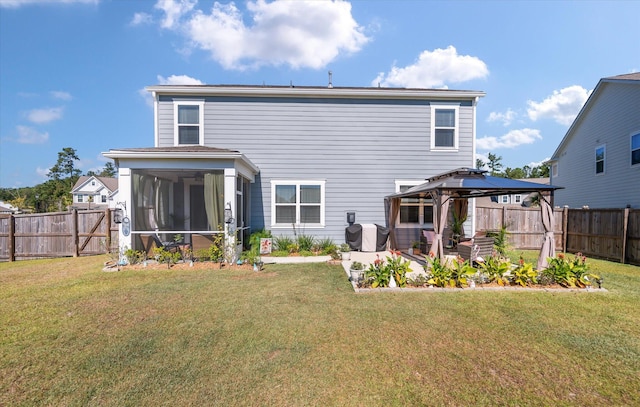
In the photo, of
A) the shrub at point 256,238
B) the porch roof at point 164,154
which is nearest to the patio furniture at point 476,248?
the shrub at point 256,238

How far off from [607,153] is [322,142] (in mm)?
12214

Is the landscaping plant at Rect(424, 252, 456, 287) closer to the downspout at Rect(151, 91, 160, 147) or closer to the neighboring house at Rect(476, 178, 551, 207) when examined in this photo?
the neighboring house at Rect(476, 178, 551, 207)

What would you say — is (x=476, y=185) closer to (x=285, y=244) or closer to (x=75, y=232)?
(x=285, y=244)

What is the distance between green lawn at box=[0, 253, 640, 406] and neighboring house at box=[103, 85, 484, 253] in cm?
478

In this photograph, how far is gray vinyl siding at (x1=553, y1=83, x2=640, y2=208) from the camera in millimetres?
10531

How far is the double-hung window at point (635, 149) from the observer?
1015cm

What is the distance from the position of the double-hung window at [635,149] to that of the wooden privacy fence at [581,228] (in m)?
3.00

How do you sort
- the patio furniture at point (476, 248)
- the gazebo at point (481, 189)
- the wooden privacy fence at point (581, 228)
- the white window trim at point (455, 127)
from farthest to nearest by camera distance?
the white window trim at point (455, 127), the wooden privacy fence at point (581, 228), the patio furniture at point (476, 248), the gazebo at point (481, 189)

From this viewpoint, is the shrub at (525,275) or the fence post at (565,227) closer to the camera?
the shrub at (525,275)

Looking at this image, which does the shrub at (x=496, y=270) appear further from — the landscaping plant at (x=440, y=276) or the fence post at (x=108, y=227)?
the fence post at (x=108, y=227)

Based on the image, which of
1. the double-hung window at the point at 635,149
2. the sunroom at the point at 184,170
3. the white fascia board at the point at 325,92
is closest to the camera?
the sunroom at the point at 184,170

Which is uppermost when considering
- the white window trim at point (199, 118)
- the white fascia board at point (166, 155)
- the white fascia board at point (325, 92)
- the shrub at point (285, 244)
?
the white fascia board at point (325, 92)

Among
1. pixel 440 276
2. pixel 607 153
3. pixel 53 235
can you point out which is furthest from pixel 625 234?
pixel 53 235

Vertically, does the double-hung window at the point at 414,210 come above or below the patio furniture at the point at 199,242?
above
